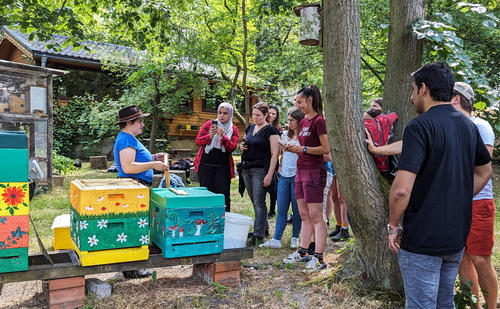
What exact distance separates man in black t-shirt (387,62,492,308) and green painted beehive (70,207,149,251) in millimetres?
2118

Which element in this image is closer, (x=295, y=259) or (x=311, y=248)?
(x=295, y=259)

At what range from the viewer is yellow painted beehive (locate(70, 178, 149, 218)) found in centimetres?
316

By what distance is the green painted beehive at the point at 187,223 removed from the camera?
11.4ft

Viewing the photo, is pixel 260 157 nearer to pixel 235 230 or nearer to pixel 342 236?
pixel 235 230

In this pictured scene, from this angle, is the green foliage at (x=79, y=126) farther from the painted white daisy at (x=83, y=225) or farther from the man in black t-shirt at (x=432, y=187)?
the man in black t-shirt at (x=432, y=187)

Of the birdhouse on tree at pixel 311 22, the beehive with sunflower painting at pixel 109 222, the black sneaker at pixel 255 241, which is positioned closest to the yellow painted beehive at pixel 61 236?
the beehive with sunflower painting at pixel 109 222

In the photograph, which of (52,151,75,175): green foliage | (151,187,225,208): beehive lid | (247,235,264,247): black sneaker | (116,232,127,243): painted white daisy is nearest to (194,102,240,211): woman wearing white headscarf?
(247,235,264,247): black sneaker

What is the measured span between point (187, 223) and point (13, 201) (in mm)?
1377

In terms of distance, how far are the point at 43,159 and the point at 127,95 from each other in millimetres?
6967

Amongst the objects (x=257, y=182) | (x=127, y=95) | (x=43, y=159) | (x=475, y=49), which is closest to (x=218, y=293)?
(x=257, y=182)

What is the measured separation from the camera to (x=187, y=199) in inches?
138

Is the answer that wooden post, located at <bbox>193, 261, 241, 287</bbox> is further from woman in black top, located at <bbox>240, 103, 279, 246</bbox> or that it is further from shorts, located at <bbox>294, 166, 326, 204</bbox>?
woman in black top, located at <bbox>240, 103, 279, 246</bbox>

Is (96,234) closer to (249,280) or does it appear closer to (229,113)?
(249,280)

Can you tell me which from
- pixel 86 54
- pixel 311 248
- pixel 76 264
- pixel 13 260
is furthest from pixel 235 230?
pixel 86 54
